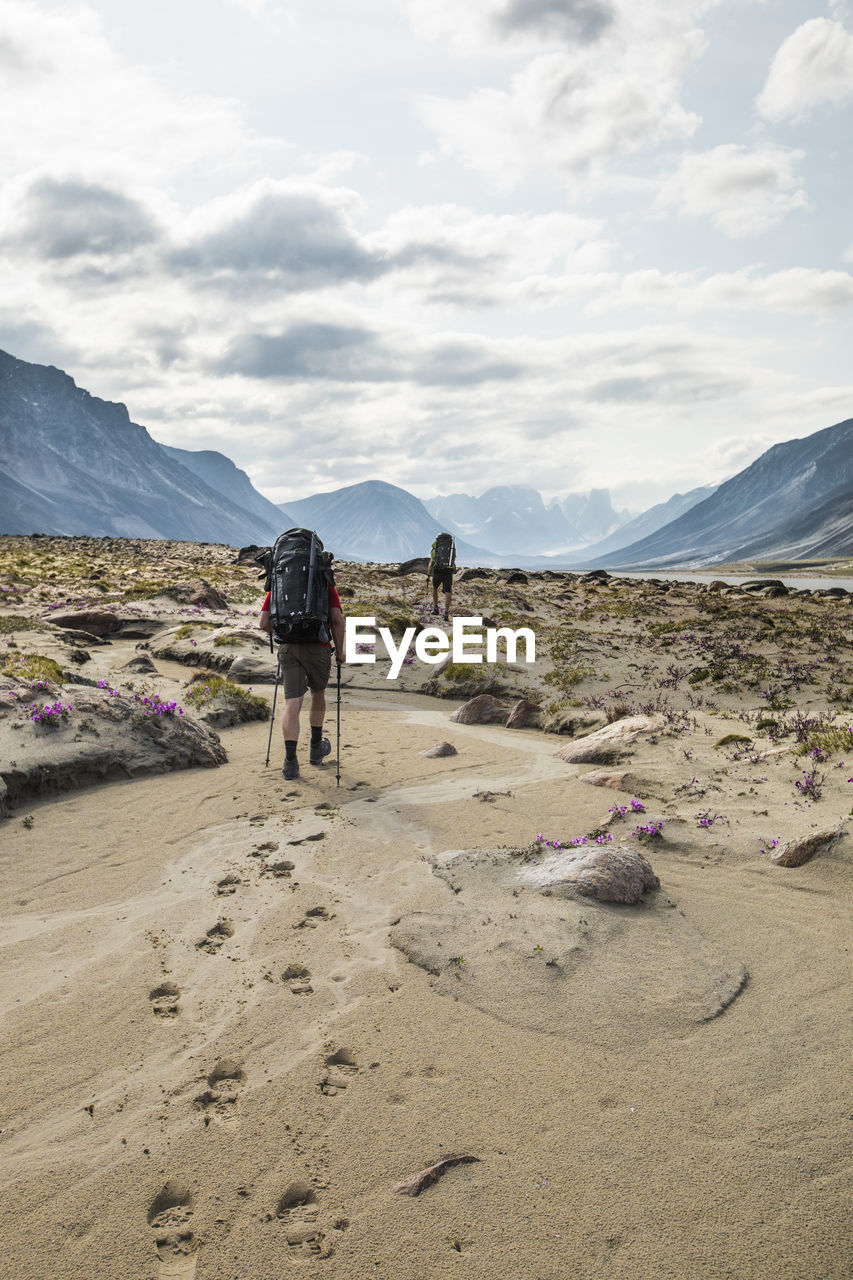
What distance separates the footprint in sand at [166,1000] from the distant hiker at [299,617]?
5.00m

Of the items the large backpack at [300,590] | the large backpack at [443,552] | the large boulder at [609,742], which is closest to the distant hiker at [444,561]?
the large backpack at [443,552]

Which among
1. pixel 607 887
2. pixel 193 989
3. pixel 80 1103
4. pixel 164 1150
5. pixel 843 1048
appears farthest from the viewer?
pixel 607 887

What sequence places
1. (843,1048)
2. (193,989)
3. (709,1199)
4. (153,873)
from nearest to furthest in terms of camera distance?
1. (709,1199)
2. (843,1048)
3. (193,989)
4. (153,873)

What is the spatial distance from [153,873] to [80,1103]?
10.2 feet

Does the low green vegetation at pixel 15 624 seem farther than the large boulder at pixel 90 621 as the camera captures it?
No

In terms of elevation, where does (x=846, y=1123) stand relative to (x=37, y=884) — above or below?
below

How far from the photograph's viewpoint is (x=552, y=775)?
1055 centimetres

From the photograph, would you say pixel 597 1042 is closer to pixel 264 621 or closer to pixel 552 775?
pixel 552 775

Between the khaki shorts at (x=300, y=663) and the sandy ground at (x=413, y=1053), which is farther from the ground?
the khaki shorts at (x=300, y=663)

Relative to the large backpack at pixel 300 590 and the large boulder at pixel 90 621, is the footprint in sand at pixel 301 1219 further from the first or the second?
the large boulder at pixel 90 621

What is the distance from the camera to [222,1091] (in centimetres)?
411

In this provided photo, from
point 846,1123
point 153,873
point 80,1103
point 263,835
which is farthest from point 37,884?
point 846,1123

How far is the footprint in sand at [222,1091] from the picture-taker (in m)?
3.94

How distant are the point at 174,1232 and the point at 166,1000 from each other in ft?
5.97
